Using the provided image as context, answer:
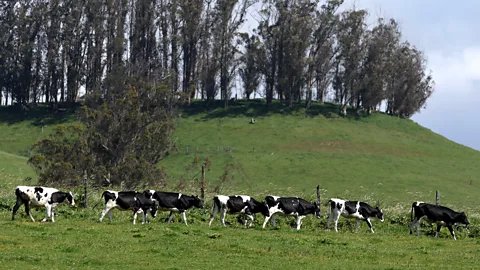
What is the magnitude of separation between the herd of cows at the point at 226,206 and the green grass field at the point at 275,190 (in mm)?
701

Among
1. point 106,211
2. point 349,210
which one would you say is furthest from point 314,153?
point 106,211

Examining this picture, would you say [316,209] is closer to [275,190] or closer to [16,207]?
[16,207]

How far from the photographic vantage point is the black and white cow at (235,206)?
93.9 feet

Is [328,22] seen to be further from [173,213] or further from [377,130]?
[173,213]

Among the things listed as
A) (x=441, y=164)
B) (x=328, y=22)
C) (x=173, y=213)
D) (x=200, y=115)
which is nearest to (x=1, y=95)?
(x=200, y=115)

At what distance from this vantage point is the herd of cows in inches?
1094

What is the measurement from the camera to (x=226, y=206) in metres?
28.6

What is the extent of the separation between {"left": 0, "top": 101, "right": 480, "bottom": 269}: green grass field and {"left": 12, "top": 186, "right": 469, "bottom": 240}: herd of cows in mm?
701

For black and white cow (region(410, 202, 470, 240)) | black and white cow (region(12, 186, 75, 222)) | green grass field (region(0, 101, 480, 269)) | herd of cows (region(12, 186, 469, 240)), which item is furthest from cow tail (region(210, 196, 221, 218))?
black and white cow (region(410, 202, 470, 240))

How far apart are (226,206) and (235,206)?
0.40 metres

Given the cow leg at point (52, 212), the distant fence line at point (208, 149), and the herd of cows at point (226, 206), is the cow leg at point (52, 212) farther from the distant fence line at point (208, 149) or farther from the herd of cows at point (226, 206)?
the distant fence line at point (208, 149)

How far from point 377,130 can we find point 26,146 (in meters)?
47.5

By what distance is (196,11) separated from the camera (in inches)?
3999

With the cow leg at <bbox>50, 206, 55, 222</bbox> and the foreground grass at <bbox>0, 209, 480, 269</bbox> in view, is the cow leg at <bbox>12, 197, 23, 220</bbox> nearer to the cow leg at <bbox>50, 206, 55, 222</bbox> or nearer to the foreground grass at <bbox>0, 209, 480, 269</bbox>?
the foreground grass at <bbox>0, 209, 480, 269</bbox>
